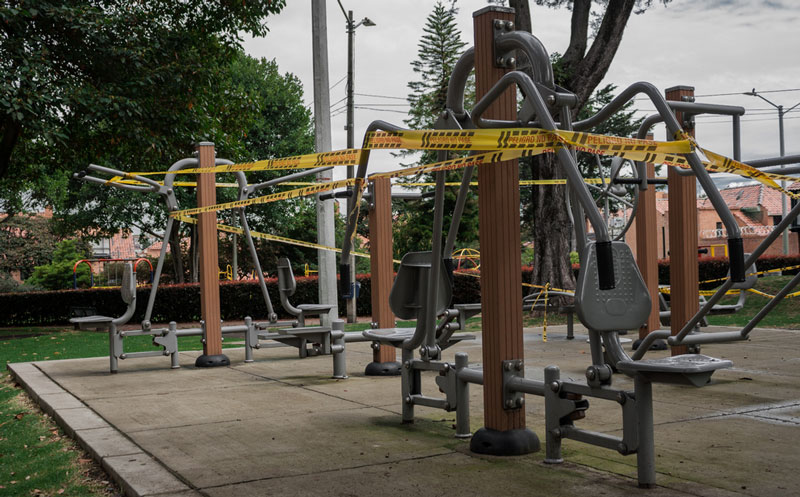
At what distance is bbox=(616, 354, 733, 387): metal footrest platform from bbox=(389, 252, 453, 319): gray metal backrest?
75.0 inches

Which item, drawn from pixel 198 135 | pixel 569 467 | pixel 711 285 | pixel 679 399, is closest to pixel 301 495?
pixel 569 467

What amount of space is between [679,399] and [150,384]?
207 inches

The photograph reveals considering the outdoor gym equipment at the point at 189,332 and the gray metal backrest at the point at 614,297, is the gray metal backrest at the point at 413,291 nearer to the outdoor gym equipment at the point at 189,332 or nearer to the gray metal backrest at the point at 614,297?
the gray metal backrest at the point at 614,297

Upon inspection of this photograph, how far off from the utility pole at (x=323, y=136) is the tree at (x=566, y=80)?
4570 millimetres

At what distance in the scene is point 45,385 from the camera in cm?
859

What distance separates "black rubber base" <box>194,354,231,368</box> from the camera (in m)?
10.1

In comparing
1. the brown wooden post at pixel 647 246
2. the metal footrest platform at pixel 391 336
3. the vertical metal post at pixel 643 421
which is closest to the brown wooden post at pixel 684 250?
the brown wooden post at pixel 647 246

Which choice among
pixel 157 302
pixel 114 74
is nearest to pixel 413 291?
pixel 114 74

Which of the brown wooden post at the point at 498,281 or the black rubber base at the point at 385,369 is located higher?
the brown wooden post at the point at 498,281

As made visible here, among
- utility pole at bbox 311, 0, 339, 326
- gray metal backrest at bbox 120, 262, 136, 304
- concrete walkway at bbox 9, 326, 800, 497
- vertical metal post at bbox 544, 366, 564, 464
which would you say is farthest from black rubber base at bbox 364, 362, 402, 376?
utility pole at bbox 311, 0, 339, 326

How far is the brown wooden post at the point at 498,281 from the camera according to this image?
4.85 metres

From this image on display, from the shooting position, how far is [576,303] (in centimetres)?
397

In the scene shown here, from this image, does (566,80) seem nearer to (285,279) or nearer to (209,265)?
(285,279)

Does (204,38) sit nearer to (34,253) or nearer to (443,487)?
(443,487)
